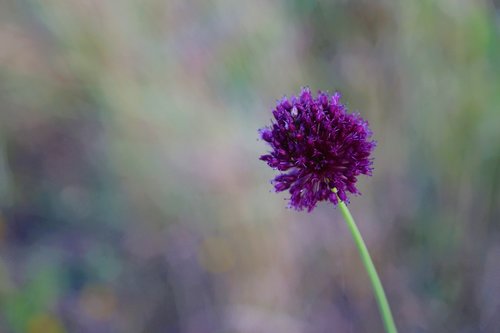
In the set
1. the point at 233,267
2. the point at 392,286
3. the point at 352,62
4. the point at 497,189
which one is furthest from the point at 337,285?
the point at 352,62

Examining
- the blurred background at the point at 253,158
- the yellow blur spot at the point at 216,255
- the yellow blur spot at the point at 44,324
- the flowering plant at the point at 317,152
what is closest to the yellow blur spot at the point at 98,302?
the blurred background at the point at 253,158

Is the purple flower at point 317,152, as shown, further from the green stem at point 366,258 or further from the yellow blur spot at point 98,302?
the yellow blur spot at point 98,302

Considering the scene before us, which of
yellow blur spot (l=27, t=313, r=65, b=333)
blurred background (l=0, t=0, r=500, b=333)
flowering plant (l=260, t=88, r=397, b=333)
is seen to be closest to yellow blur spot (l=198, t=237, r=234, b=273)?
blurred background (l=0, t=0, r=500, b=333)

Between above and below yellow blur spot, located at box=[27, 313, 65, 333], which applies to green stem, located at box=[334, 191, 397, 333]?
below

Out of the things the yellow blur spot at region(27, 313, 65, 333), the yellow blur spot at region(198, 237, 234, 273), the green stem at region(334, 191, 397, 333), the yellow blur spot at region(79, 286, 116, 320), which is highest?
the yellow blur spot at region(198, 237, 234, 273)

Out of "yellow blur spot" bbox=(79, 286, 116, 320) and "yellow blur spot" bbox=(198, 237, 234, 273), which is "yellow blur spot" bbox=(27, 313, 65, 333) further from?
"yellow blur spot" bbox=(198, 237, 234, 273)

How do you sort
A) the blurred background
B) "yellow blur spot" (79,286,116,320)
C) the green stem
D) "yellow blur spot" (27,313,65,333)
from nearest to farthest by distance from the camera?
the green stem, the blurred background, "yellow blur spot" (27,313,65,333), "yellow blur spot" (79,286,116,320)

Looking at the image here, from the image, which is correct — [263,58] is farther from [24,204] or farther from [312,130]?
[24,204]
